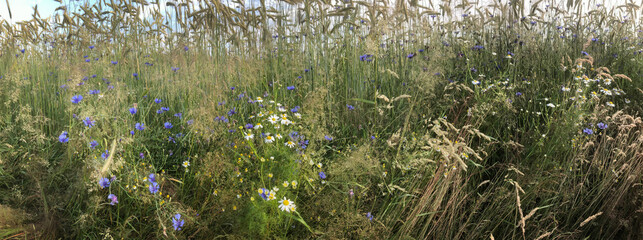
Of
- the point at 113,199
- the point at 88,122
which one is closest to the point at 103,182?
the point at 113,199

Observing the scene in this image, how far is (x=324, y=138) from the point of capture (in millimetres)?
2062

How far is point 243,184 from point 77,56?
304 centimetres

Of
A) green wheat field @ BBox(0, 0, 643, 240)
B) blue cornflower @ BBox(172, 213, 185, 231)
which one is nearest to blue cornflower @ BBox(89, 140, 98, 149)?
green wheat field @ BBox(0, 0, 643, 240)

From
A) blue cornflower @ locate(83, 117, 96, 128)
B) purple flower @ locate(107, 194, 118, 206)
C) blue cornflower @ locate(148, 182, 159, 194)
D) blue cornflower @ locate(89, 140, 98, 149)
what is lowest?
purple flower @ locate(107, 194, 118, 206)

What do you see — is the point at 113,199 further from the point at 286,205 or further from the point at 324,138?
the point at 324,138

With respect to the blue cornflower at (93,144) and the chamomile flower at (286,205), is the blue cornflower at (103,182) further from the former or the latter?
the chamomile flower at (286,205)

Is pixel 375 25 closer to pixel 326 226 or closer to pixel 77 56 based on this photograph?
pixel 326 226

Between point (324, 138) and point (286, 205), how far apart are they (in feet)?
1.95

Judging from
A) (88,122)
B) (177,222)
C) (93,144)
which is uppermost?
(88,122)

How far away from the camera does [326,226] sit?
1.69 meters

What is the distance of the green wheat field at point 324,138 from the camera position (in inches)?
67.3

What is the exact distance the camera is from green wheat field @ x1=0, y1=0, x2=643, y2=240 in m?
1.71

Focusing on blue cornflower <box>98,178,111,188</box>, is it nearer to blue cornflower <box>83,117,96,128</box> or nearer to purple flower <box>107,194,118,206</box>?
purple flower <box>107,194,118,206</box>

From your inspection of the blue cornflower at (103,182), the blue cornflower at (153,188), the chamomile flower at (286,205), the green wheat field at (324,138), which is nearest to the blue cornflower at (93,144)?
the green wheat field at (324,138)
